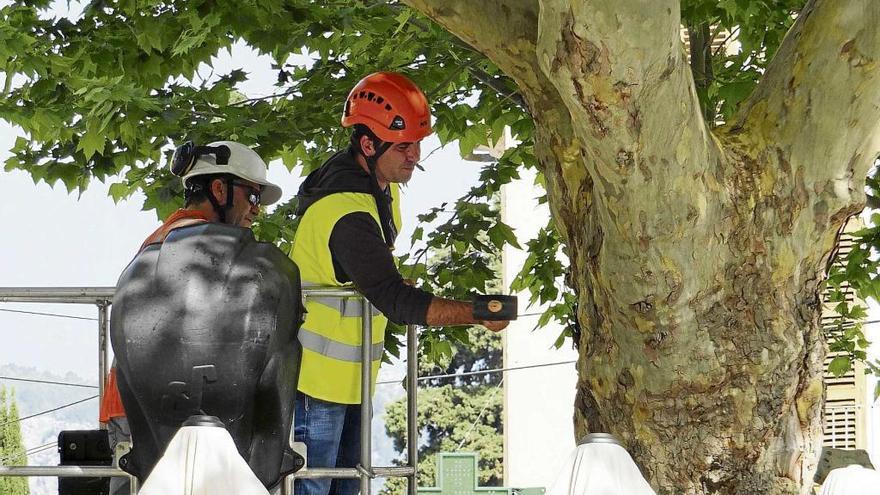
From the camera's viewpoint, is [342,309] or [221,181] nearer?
[221,181]

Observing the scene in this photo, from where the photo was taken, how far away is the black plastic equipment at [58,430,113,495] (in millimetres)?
5852

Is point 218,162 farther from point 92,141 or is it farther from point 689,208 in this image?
point 92,141

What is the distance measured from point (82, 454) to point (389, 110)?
76.3 inches

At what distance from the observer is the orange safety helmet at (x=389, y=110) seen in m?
6.02

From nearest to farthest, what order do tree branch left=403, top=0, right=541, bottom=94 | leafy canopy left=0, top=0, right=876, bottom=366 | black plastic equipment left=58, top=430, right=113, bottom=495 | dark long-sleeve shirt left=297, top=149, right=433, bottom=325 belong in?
tree branch left=403, top=0, right=541, bottom=94 → dark long-sleeve shirt left=297, top=149, right=433, bottom=325 → black plastic equipment left=58, top=430, right=113, bottom=495 → leafy canopy left=0, top=0, right=876, bottom=366

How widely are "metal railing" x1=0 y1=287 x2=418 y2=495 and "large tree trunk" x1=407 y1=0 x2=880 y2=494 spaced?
0.75 metres

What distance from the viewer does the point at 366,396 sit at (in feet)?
17.4

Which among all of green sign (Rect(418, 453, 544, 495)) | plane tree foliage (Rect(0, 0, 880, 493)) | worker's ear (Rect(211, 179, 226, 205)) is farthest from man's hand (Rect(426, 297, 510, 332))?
green sign (Rect(418, 453, 544, 495))

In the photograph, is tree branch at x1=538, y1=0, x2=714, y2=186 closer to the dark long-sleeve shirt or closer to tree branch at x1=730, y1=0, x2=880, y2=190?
tree branch at x1=730, y1=0, x2=880, y2=190

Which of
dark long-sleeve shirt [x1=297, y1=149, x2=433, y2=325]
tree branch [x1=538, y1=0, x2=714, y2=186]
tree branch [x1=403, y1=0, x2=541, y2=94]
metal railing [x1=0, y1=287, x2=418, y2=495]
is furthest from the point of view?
dark long-sleeve shirt [x1=297, y1=149, x2=433, y2=325]

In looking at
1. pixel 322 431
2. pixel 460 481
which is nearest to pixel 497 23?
pixel 322 431

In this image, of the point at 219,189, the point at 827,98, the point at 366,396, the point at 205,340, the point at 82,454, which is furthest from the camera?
the point at 82,454

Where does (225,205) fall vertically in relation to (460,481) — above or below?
above

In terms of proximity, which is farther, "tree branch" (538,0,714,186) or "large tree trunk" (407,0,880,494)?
"large tree trunk" (407,0,880,494)
